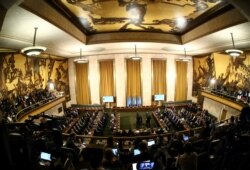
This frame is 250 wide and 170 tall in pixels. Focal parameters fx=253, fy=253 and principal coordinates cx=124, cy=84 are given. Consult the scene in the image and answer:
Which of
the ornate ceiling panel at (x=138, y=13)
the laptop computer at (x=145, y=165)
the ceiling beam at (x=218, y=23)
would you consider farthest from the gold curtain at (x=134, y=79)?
the laptop computer at (x=145, y=165)

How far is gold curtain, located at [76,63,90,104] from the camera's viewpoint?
22.8 meters

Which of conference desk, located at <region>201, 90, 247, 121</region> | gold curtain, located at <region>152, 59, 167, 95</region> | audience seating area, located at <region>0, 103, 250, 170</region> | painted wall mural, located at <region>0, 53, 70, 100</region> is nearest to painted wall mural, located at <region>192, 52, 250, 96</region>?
conference desk, located at <region>201, 90, 247, 121</region>

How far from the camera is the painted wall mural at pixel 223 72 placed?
1705 cm

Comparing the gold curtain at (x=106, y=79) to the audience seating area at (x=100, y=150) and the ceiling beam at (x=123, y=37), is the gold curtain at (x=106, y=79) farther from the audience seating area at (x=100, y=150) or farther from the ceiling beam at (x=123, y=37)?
the audience seating area at (x=100, y=150)

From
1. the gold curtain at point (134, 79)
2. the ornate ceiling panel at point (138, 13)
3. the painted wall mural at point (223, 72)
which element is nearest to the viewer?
the ornate ceiling panel at point (138, 13)

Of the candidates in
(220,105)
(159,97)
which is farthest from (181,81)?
(220,105)

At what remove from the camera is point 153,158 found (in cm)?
562

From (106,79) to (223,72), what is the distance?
9.76 m

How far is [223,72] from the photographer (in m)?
20.0

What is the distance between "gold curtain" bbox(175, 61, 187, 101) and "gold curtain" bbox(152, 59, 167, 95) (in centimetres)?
133

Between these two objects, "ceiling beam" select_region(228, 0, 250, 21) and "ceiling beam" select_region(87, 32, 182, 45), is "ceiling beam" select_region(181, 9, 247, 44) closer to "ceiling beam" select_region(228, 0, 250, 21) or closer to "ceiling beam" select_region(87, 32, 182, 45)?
"ceiling beam" select_region(87, 32, 182, 45)

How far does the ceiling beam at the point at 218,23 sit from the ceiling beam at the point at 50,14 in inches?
240

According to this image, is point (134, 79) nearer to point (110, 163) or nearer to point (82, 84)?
point (82, 84)

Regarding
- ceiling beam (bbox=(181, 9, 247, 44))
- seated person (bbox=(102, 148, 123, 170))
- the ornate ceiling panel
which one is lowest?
seated person (bbox=(102, 148, 123, 170))
